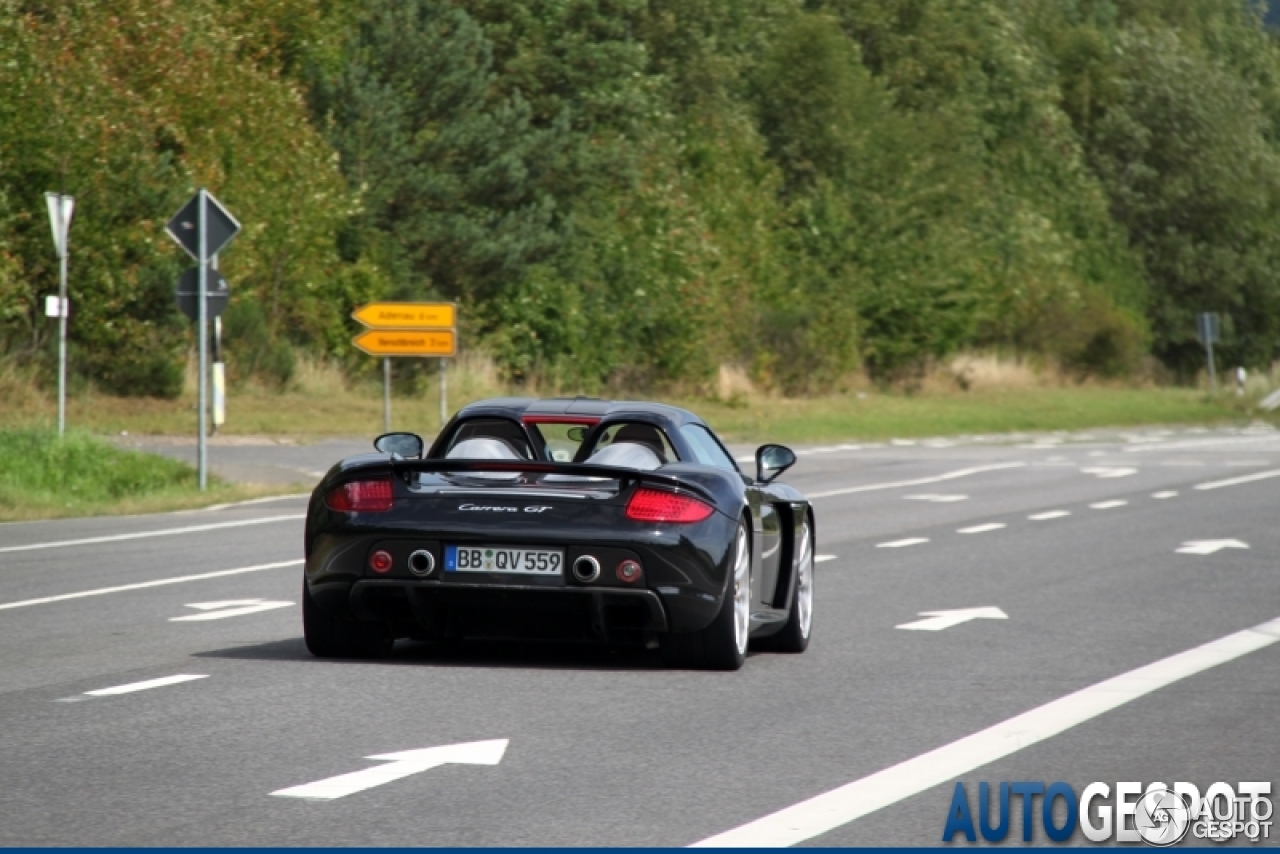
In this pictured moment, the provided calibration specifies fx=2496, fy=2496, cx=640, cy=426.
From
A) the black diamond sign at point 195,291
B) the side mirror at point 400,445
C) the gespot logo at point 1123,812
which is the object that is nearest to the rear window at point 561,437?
the side mirror at point 400,445

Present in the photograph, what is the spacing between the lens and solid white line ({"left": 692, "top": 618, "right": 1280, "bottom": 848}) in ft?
21.8

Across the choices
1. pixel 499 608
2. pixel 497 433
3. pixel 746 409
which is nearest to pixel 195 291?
pixel 497 433

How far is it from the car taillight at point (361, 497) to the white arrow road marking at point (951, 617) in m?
3.47

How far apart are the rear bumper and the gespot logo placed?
9.42 ft

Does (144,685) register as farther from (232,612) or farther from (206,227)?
(206,227)

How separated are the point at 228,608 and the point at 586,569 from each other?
13.2 feet

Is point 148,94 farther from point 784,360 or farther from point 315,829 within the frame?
point 315,829

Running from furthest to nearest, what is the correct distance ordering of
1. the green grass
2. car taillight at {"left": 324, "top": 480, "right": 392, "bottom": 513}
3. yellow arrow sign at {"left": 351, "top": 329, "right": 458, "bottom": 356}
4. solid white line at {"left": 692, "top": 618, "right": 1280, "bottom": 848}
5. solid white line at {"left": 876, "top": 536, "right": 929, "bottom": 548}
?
yellow arrow sign at {"left": 351, "top": 329, "right": 458, "bottom": 356}
the green grass
solid white line at {"left": 876, "top": 536, "right": 929, "bottom": 548}
car taillight at {"left": 324, "top": 480, "right": 392, "bottom": 513}
solid white line at {"left": 692, "top": 618, "right": 1280, "bottom": 848}

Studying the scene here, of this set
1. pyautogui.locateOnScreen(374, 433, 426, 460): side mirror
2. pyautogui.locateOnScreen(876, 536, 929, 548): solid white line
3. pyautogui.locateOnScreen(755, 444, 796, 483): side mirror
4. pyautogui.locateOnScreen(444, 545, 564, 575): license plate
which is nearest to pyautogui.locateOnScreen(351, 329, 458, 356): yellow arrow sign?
pyautogui.locateOnScreen(876, 536, 929, 548): solid white line

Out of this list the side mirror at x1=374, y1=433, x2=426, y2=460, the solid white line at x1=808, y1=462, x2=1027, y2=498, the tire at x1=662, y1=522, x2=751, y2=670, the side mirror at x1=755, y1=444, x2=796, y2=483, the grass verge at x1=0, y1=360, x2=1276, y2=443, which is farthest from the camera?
the grass verge at x1=0, y1=360, x2=1276, y2=443

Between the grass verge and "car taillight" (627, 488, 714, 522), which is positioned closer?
"car taillight" (627, 488, 714, 522)

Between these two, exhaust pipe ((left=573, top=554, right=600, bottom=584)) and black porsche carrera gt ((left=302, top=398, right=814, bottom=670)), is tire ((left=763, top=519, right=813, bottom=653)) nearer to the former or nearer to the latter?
black porsche carrera gt ((left=302, top=398, right=814, bottom=670))

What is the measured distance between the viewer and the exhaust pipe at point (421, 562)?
10.1m

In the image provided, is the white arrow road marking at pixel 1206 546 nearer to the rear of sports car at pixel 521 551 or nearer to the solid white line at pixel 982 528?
the solid white line at pixel 982 528
